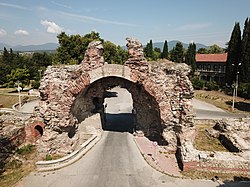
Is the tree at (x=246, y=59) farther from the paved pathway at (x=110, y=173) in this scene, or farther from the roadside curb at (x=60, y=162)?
the roadside curb at (x=60, y=162)

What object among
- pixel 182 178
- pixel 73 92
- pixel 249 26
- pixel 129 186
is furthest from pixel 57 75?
pixel 249 26

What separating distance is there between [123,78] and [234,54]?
35.0m

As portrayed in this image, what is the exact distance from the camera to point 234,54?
43.4m

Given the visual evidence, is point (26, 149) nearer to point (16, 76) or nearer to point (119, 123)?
point (119, 123)

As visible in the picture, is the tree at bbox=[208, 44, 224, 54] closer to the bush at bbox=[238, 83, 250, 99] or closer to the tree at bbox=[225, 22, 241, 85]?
the tree at bbox=[225, 22, 241, 85]

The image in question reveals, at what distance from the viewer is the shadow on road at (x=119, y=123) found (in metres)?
20.2

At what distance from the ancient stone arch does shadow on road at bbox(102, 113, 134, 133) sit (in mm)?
4707

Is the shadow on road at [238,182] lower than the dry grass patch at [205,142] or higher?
lower

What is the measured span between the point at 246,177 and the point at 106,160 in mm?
7943

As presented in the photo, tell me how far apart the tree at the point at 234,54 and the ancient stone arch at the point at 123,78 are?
3214 centimetres

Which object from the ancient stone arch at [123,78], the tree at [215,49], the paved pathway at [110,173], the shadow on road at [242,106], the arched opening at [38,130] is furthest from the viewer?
the tree at [215,49]

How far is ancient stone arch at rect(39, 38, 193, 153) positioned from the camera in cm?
1519

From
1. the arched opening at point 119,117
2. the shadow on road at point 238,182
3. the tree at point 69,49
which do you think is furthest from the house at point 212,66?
the shadow on road at point 238,182

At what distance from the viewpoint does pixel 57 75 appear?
50.0 ft
